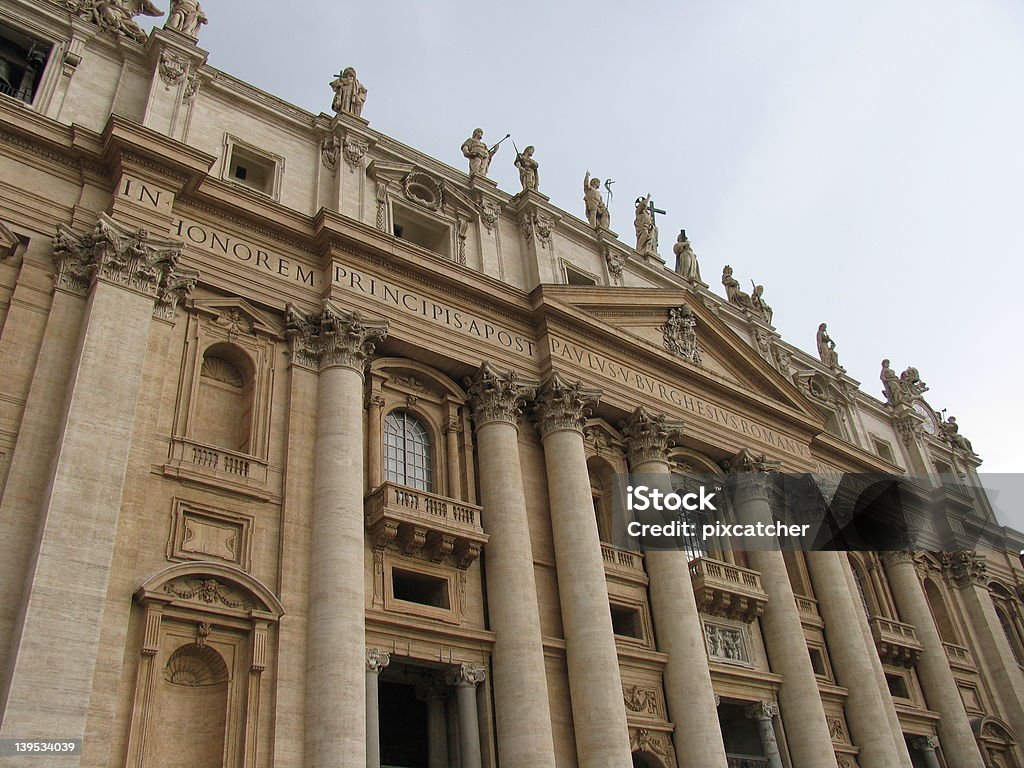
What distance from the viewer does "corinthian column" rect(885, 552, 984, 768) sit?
30391mm

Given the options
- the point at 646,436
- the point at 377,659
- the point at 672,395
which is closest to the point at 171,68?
the point at 377,659

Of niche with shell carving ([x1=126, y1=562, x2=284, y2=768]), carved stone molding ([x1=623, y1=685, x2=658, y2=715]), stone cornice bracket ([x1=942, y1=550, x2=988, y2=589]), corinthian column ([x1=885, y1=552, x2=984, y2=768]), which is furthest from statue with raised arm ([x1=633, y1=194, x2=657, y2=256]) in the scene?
niche with shell carving ([x1=126, y1=562, x2=284, y2=768])

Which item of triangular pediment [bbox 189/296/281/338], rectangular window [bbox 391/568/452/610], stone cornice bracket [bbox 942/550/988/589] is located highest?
triangular pediment [bbox 189/296/281/338]

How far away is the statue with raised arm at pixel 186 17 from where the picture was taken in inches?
920

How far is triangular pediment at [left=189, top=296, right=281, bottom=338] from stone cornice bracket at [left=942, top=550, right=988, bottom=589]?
1136 inches

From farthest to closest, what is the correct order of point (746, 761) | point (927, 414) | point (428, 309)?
point (927, 414)
point (746, 761)
point (428, 309)

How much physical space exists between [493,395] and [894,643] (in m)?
17.1

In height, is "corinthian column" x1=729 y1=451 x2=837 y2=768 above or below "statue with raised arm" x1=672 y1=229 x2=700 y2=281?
below

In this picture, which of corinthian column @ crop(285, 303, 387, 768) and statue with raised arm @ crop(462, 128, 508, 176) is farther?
statue with raised arm @ crop(462, 128, 508, 176)

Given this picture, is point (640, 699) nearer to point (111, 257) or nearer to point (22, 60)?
point (111, 257)

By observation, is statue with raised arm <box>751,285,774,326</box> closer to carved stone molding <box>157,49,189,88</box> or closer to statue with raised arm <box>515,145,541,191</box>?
statue with raised arm <box>515,145,541,191</box>

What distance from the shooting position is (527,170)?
98.1 feet

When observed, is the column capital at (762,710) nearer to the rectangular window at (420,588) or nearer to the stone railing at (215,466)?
the rectangular window at (420,588)

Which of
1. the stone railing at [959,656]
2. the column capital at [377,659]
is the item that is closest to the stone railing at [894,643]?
the stone railing at [959,656]
